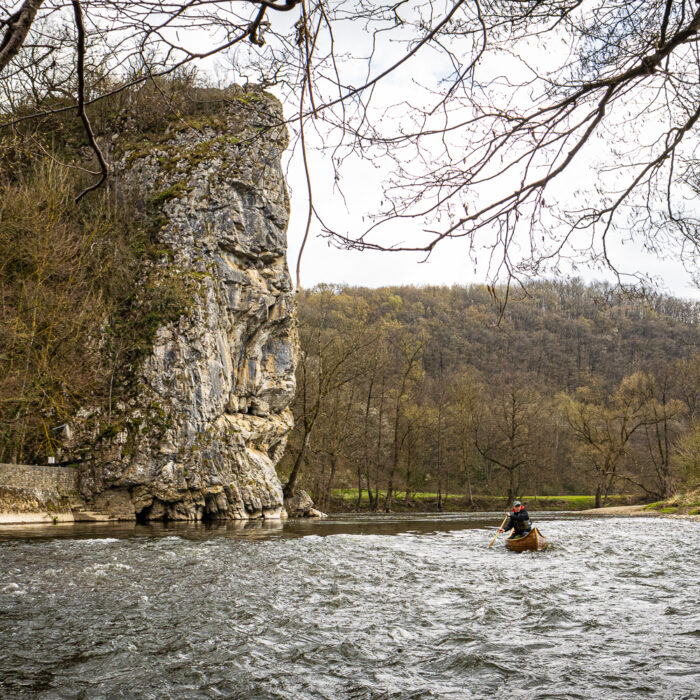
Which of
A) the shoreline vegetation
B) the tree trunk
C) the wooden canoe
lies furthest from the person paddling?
the shoreline vegetation

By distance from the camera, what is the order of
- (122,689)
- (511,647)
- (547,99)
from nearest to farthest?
(547,99) → (122,689) → (511,647)

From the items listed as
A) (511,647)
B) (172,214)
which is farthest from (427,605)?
(172,214)

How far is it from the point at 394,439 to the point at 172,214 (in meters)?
24.8

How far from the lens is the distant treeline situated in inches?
1447

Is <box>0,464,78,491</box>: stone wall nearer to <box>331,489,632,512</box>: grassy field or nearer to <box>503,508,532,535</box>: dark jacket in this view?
<box>503,508,532,535</box>: dark jacket

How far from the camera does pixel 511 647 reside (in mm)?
5574

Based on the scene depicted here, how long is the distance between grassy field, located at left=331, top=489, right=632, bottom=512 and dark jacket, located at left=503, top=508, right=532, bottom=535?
24946 millimetres

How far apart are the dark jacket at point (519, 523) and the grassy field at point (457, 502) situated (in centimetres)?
2495

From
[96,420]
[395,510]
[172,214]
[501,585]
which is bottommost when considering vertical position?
[395,510]

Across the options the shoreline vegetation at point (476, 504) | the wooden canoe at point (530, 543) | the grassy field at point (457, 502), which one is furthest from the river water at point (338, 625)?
the grassy field at point (457, 502)

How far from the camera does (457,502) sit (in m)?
45.8

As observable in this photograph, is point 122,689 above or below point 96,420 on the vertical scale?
below

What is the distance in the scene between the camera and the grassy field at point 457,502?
42656 millimetres

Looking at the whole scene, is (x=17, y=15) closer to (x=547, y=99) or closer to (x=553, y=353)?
(x=547, y=99)
